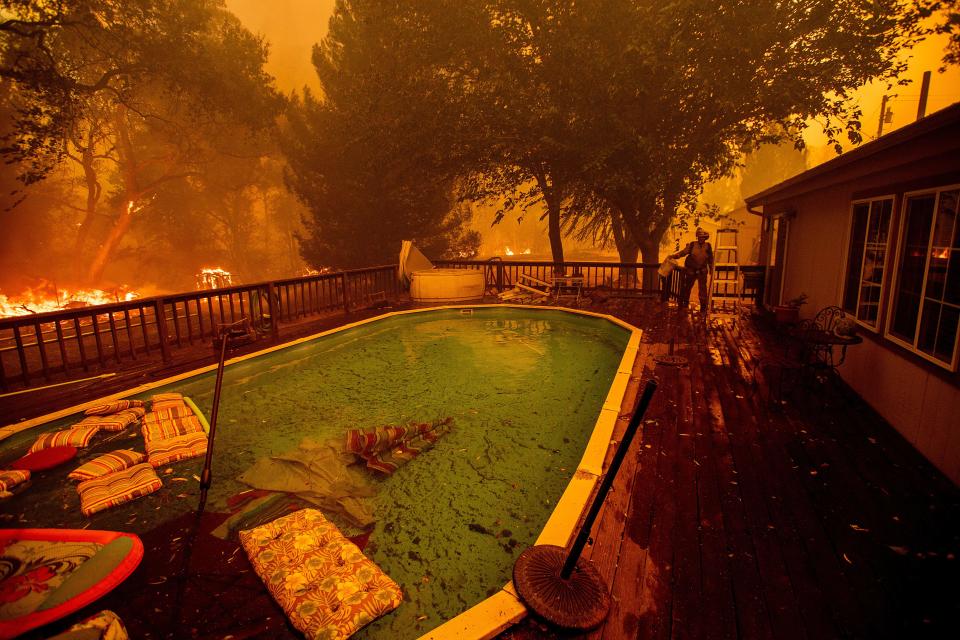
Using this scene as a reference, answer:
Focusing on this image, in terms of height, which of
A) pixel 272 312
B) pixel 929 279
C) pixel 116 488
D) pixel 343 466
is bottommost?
pixel 343 466

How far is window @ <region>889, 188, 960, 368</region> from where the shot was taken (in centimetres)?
399

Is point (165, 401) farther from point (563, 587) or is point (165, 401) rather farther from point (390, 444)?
point (563, 587)

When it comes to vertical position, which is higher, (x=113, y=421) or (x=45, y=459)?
(x=113, y=421)

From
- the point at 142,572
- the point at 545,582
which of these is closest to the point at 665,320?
the point at 545,582

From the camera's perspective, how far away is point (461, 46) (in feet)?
55.7

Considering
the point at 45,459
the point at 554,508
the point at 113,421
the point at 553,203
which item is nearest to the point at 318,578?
the point at 554,508

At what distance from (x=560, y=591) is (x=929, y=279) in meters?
5.00

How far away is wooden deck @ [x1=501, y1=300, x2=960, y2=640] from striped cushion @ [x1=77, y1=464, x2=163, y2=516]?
4.19m

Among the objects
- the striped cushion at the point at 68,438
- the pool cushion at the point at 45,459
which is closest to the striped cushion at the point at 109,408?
the striped cushion at the point at 68,438

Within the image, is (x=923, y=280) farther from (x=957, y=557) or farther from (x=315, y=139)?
(x=315, y=139)

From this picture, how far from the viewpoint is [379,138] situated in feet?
58.6

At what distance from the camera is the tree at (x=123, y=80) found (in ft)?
48.3

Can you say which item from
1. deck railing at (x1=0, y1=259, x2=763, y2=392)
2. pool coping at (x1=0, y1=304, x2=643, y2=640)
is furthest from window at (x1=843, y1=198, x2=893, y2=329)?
deck railing at (x1=0, y1=259, x2=763, y2=392)

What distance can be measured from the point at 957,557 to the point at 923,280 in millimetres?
2939
